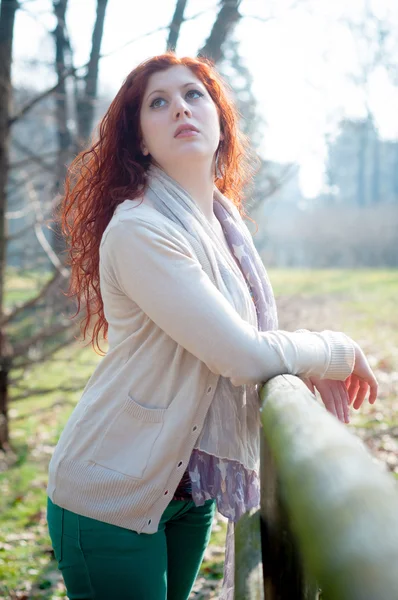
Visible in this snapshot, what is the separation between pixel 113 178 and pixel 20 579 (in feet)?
10.0

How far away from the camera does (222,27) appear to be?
5.08m

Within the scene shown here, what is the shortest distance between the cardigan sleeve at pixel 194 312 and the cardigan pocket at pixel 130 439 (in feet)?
0.69

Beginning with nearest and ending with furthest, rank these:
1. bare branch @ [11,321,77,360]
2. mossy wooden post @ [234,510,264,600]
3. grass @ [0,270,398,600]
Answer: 1. mossy wooden post @ [234,510,264,600]
2. grass @ [0,270,398,600]
3. bare branch @ [11,321,77,360]

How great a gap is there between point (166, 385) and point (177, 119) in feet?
2.49

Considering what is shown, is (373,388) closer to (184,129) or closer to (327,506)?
(184,129)

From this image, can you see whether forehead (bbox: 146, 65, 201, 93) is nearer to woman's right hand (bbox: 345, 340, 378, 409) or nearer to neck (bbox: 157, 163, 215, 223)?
neck (bbox: 157, 163, 215, 223)

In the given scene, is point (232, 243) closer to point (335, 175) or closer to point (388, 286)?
point (388, 286)

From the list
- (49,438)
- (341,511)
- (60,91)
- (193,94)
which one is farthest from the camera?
(49,438)

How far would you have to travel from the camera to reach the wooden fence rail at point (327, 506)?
580 mm

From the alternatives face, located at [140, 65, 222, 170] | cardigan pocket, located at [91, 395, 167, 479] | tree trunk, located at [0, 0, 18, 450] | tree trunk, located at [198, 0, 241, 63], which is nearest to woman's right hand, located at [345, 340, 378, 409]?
cardigan pocket, located at [91, 395, 167, 479]

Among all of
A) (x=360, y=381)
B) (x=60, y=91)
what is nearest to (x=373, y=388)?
(x=360, y=381)

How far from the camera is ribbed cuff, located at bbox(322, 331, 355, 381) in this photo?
163 cm

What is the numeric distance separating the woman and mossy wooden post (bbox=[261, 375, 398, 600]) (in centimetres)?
57

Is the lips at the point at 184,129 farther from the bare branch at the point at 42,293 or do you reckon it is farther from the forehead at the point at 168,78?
the bare branch at the point at 42,293
